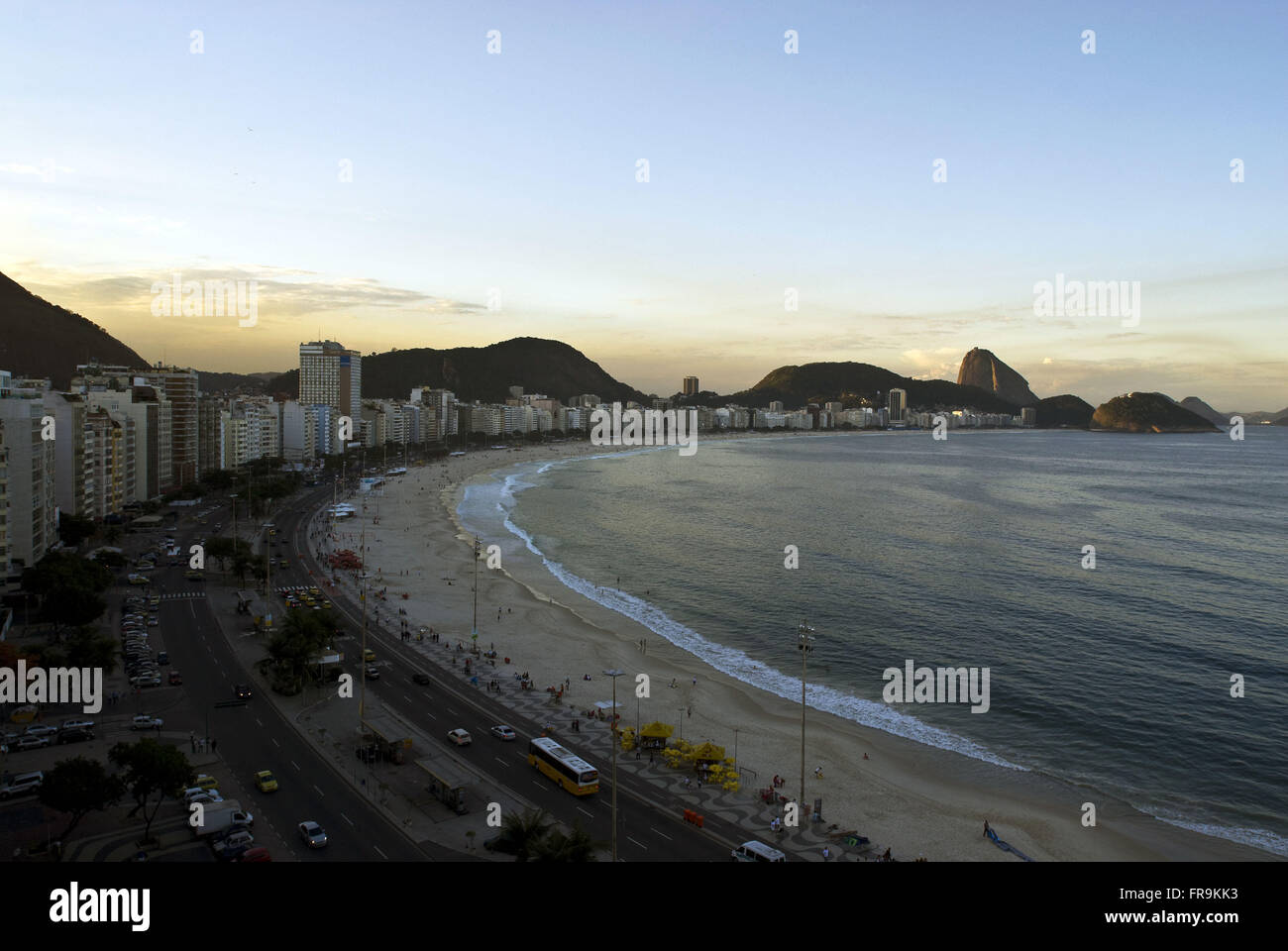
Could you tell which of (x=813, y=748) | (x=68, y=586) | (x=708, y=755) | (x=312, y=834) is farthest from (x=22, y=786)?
(x=813, y=748)

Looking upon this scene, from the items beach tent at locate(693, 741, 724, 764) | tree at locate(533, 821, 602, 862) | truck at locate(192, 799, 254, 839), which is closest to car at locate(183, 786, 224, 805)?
truck at locate(192, 799, 254, 839)

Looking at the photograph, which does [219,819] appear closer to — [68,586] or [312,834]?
[312,834]

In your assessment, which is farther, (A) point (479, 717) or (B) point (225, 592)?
(B) point (225, 592)

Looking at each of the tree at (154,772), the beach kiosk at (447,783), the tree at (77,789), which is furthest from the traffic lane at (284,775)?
the tree at (77,789)

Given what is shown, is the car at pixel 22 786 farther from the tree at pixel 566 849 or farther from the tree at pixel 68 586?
the tree at pixel 566 849
